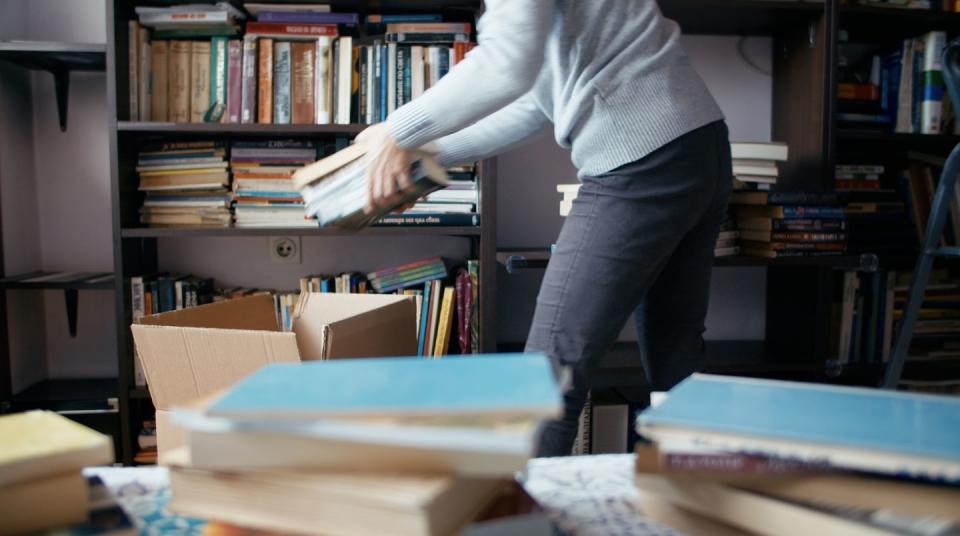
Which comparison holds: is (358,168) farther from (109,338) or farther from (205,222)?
(109,338)

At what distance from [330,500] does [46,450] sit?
7.7 inches

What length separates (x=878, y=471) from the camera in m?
0.44

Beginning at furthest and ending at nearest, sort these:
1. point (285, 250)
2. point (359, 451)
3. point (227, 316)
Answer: point (285, 250) → point (227, 316) → point (359, 451)

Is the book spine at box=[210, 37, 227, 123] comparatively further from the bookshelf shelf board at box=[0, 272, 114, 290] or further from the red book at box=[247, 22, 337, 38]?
the bookshelf shelf board at box=[0, 272, 114, 290]

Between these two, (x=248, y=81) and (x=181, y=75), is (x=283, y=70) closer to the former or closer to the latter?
(x=248, y=81)

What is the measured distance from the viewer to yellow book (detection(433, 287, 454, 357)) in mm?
1991

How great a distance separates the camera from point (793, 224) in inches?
75.0

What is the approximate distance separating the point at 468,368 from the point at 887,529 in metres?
0.27

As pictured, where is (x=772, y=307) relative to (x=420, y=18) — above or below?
below

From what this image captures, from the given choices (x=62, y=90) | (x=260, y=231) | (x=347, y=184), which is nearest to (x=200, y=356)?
(x=347, y=184)

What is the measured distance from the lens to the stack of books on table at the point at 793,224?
1.89m

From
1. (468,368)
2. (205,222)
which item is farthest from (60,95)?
(468,368)

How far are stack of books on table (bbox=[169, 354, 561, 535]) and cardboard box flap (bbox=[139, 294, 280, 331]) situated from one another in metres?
0.61

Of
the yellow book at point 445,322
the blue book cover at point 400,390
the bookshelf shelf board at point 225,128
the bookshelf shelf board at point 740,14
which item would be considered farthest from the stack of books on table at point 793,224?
the blue book cover at point 400,390
